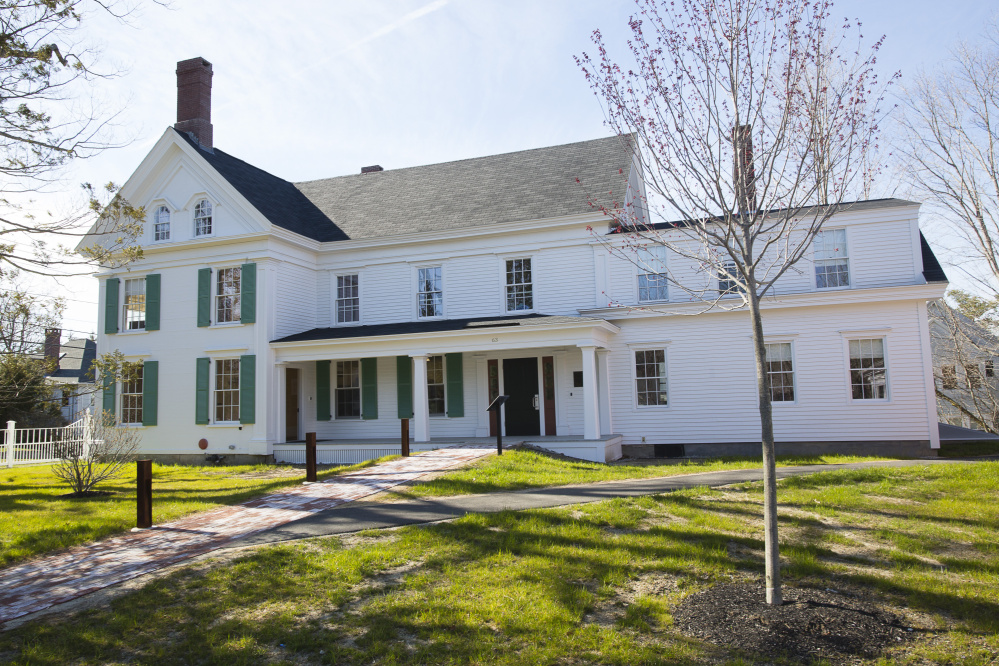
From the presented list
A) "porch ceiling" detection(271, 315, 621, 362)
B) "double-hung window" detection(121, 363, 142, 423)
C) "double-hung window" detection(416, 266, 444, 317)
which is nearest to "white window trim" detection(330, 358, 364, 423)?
"porch ceiling" detection(271, 315, 621, 362)

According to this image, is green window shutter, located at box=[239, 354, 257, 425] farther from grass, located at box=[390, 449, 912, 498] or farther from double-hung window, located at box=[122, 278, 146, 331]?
grass, located at box=[390, 449, 912, 498]

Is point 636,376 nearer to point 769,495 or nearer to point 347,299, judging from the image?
point 347,299

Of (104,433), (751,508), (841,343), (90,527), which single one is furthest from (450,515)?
(841,343)

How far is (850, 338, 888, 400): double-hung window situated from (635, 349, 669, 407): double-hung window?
4545 millimetres

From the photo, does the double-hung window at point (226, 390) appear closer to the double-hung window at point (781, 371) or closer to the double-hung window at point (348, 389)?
the double-hung window at point (348, 389)

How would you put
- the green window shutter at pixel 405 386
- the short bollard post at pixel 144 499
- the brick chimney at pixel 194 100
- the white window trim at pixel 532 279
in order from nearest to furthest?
the short bollard post at pixel 144 499 → the white window trim at pixel 532 279 → the green window shutter at pixel 405 386 → the brick chimney at pixel 194 100

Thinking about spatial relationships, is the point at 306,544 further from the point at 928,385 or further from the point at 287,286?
the point at 928,385

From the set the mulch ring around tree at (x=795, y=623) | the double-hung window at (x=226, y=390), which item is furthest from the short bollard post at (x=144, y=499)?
the double-hung window at (x=226, y=390)

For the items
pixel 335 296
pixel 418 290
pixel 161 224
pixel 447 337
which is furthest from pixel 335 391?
pixel 161 224

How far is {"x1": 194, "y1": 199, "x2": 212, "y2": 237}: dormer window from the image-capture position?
19.4 m

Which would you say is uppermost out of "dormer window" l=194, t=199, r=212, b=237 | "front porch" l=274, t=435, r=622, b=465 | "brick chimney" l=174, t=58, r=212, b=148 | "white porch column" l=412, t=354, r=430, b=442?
"brick chimney" l=174, t=58, r=212, b=148

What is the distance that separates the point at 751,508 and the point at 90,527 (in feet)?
28.2

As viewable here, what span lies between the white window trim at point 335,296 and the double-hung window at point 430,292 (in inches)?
74.4

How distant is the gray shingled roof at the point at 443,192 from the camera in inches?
749
